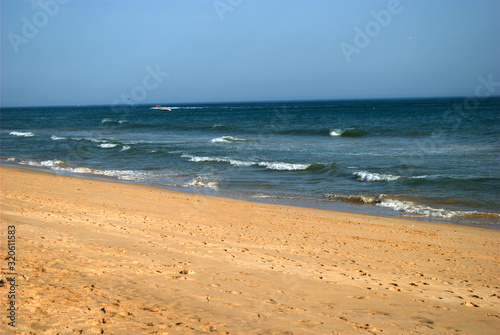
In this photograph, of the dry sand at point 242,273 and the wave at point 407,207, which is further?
the wave at point 407,207

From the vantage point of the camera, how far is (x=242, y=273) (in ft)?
20.9

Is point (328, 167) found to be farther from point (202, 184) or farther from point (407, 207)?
point (407, 207)

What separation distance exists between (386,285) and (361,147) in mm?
23299

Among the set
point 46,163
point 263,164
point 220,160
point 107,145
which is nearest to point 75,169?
point 46,163

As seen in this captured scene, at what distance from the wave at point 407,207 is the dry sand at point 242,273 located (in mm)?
1403

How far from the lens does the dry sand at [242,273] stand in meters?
4.69

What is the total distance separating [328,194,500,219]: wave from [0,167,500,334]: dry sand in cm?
140

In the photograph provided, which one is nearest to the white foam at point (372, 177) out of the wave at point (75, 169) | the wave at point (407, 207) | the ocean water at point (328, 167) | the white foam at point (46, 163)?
the ocean water at point (328, 167)

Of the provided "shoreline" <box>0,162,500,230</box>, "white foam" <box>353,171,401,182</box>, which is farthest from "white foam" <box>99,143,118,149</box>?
"white foam" <box>353,171,401,182</box>

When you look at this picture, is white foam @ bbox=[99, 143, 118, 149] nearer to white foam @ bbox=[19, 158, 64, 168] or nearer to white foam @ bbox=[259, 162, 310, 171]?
white foam @ bbox=[19, 158, 64, 168]

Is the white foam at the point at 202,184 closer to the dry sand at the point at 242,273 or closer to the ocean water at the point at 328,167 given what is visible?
the ocean water at the point at 328,167

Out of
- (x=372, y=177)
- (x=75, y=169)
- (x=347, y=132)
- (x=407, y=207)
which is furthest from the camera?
(x=347, y=132)

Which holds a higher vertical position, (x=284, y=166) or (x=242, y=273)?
(x=242, y=273)

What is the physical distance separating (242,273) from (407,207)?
27.2 ft
